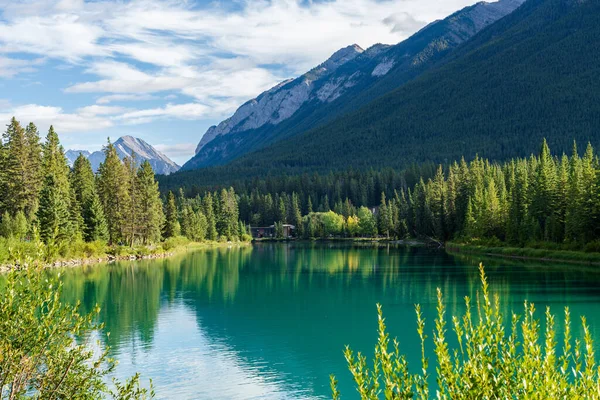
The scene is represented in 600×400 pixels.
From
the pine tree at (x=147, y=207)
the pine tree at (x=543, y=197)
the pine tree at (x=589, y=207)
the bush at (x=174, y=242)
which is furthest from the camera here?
the bush at (x=174, y=242)

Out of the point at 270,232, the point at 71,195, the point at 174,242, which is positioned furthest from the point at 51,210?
the point at 270,232

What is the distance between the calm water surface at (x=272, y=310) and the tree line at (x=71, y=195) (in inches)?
319

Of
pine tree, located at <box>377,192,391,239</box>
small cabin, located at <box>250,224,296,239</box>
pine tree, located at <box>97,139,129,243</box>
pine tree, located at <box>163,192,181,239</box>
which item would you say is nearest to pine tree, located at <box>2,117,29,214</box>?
pine tree, located at <box>97,139,129,243</box>

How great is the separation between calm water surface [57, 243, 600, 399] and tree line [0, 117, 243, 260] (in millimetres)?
8102

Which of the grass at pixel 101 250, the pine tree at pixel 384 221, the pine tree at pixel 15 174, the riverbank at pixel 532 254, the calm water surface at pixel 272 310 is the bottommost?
the calm water surface at pixel 272 310

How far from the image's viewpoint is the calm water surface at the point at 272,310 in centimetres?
2881

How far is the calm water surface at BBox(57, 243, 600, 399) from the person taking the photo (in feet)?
94.5

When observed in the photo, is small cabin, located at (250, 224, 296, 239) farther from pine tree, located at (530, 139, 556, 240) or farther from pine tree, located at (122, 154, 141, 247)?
pine tree, located at (530, 139, 556, 240)

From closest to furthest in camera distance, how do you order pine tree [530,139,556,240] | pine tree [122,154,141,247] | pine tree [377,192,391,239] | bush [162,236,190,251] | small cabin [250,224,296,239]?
pine tree [530,139,556,240] → pine tree [122,154,141,247] → bush [162,236,190,251] → pine tree [377,192,391,239] → small cabin [250,224,296,239]

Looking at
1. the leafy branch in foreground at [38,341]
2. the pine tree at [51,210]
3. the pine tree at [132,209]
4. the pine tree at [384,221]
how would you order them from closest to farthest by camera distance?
1. the leafy branch in foreground at [38,341]
2. the pine tree at [51,210]
3. the pine tree at [132,209]
4. the pine tree at [384,221]

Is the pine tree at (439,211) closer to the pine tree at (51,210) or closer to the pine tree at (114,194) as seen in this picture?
the pine tree at (114,194)

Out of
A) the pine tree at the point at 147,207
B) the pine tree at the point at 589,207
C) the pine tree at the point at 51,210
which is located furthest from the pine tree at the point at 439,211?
the pine tree at the point at 51,210

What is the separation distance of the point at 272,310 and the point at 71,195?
47.7 m

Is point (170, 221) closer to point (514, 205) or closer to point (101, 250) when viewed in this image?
point (101, 250)
